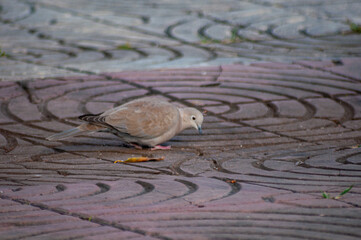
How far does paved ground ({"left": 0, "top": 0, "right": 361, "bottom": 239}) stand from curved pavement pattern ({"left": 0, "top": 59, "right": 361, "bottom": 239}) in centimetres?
1

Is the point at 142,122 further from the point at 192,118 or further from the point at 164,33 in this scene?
the point at 164,33

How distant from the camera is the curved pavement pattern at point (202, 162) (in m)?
3.10

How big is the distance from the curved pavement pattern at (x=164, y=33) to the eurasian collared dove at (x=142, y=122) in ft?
7.42

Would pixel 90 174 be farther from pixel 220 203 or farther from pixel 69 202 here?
pixel 220 203

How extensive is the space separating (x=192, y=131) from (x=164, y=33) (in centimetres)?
403

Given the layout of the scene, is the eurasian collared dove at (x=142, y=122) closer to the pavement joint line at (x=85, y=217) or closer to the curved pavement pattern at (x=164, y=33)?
the pavement joint line at (x=85, y=217)

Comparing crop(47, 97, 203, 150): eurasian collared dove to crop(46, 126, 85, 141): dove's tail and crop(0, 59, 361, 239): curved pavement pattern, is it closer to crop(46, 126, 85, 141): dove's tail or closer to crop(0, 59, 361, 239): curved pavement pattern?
crop(46, 126, 85, 141): dove's tail

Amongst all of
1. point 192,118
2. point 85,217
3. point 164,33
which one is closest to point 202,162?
point 192,118

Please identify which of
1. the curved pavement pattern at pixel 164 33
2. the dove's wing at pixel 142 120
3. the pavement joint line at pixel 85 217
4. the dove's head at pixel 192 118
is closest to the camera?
the pavement joint line at pixel 85 217

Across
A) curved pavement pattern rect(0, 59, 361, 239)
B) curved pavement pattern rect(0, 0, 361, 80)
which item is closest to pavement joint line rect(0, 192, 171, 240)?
curved pavement pattern rect(0, 59, 361, 239)

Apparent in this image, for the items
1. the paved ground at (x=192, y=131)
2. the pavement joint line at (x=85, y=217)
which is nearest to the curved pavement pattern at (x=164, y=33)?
the paved ground at (x=192, y=131)

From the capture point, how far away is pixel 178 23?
10125 mm

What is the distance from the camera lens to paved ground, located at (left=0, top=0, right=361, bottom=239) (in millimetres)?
3182

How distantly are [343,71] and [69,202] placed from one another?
167 inches
